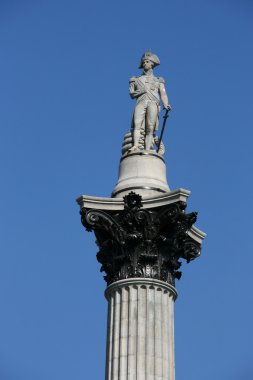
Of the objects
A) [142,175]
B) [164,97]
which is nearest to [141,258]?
[142,175]

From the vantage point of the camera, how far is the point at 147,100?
114 ft


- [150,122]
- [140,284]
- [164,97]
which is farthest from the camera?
[164,97]

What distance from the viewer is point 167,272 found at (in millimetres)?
31312

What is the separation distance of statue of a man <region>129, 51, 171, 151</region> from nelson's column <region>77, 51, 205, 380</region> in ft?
4.44

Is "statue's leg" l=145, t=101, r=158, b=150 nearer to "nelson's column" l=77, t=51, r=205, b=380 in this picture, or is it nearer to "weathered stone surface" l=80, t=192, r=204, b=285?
"nelson's column" l=77, t=51, r=205, b=380

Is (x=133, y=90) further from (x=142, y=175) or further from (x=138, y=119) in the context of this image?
(x=142, y=175)

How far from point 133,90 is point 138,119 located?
137 cm

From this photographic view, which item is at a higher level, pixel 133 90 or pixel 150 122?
pixel 133 90

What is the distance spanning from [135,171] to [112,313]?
16.5ft

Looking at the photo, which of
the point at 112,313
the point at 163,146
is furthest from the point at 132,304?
the point at 163,146

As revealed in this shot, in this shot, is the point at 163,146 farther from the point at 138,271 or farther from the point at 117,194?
the point at 138,271

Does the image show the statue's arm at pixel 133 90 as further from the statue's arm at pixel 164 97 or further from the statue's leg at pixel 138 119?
the statue's arm at pixel 164 97

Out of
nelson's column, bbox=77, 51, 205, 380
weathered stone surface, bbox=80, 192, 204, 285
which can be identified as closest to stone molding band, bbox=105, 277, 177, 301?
nelson's column, bbox=77, 51, 205, 380

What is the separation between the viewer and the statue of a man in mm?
34312
